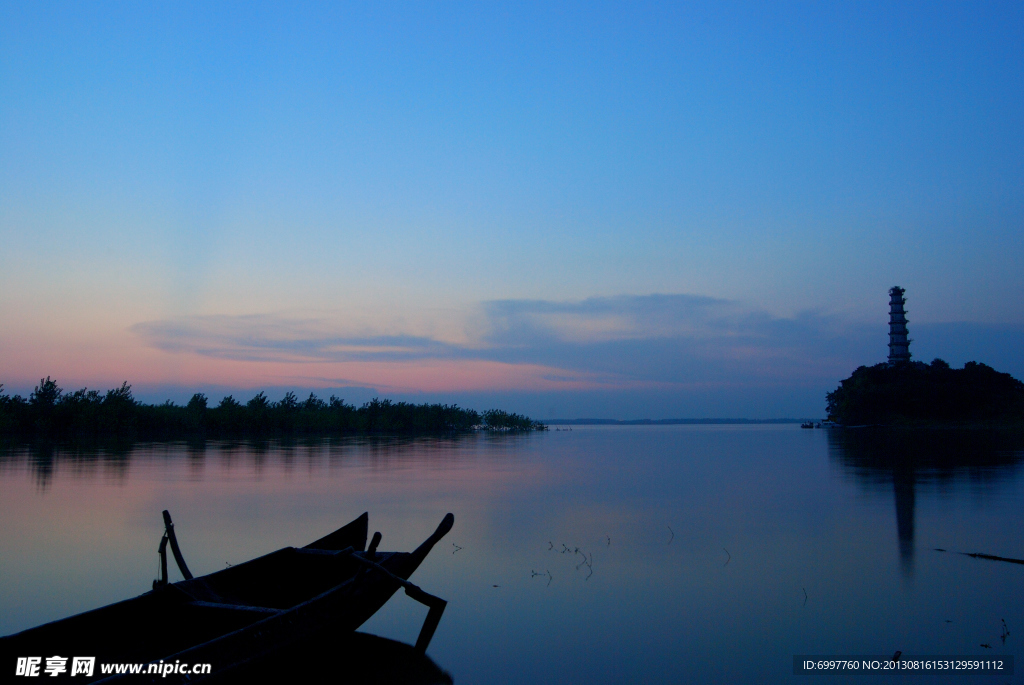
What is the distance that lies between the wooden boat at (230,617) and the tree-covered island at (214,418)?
1585 inches

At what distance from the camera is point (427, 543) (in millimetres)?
6730

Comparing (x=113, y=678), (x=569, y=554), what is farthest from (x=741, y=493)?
(x=113, y=678)

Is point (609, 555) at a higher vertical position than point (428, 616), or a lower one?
lower

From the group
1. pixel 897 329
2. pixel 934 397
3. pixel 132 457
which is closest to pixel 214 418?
pixel 132 457

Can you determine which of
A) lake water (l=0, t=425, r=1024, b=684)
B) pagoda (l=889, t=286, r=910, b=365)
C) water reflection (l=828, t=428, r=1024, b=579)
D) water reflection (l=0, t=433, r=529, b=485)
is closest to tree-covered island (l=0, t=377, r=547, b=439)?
water reflection (l=0, t=433, r=529, b=485)

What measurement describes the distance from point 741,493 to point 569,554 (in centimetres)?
951

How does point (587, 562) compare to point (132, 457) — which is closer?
point (587, 562)

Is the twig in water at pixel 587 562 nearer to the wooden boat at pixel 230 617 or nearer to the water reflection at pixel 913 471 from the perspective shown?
the wooden boat at pixel 230 617

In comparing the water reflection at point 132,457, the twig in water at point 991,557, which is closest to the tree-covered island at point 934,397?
the water reflection at point 132,457

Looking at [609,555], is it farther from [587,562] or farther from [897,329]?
[897,329]

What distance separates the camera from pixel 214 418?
49.7 metres

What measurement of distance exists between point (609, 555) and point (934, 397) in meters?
78.0

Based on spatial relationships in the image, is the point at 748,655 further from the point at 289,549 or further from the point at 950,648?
the point at 289,549

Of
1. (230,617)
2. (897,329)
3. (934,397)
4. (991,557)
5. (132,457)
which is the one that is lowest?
(132,457)
